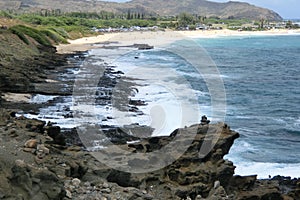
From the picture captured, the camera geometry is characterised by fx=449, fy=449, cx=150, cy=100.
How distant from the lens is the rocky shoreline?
8.73m

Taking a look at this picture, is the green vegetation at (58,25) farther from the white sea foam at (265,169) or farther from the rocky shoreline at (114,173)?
the rocky shoreline at (114,173)

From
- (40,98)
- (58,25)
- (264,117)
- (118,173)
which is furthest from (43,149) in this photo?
(58,25)

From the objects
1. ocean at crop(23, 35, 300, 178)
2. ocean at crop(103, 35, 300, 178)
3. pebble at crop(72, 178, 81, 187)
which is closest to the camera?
pebble at crop(72, 178, 81, 187)

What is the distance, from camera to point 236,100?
38.4m

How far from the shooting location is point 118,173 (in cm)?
1249

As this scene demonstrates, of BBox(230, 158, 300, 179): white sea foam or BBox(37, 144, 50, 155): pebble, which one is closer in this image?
BBox(37, 144, 50, 155): pebble

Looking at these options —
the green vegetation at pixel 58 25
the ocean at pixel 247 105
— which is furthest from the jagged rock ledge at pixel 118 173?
the green vegetation at pixel 58 25

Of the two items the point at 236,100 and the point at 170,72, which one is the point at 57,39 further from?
the point at 236,100

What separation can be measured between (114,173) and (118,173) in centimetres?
12

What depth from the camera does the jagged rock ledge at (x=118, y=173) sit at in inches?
344

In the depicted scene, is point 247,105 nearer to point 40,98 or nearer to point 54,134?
point 40,98

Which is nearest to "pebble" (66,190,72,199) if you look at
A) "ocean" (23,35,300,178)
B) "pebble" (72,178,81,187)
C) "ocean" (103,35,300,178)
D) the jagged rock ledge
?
the jagged rock ledge

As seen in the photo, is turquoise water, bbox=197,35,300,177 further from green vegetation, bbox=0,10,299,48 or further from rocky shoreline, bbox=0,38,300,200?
green vegetation, bbox=0,10,299,48

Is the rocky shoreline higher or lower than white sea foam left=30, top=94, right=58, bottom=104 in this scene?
higher
